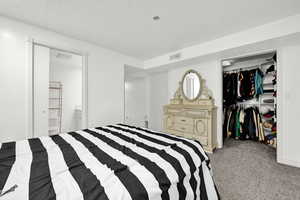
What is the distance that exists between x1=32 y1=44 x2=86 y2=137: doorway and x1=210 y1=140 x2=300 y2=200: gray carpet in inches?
101

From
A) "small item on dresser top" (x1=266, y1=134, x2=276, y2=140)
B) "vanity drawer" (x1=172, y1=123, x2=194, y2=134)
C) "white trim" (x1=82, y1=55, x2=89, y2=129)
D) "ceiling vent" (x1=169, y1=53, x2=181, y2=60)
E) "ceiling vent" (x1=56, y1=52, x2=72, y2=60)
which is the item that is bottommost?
"small item on dresser top" (x1=266, y1=134, x2=276, y2=140)

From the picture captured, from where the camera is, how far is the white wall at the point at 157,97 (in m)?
4.08

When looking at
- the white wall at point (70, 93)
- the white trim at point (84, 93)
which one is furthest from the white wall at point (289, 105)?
the white wall at point (70, 93)

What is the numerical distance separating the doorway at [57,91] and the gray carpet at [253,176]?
258 cm

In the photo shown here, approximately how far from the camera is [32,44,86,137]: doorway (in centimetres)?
207

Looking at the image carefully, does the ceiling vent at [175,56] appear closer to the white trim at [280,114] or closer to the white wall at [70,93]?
the white trim at [280,114]

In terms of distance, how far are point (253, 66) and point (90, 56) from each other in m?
4.17

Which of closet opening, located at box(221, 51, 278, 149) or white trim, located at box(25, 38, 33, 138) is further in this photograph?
closet opening, located at box(221, 51, 278, 149)

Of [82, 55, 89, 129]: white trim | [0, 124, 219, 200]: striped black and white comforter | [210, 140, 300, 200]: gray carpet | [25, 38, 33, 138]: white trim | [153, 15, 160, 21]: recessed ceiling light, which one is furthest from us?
[82, 55, 89, 129]: white trim

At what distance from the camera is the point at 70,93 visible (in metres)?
2.69

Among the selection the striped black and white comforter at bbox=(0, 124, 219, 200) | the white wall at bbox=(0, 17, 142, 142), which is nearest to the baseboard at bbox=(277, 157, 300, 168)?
the striped black and white comforter at bbox=(0, 124, 219, 200)

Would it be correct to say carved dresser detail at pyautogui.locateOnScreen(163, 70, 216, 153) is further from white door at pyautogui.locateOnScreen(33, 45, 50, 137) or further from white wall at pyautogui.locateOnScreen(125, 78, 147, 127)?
white door at pyautogui.locateOnScreen(33, 45, 50, 137)

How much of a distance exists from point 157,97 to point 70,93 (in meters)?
2.54

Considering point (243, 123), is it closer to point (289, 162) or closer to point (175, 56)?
point (289, 162)
